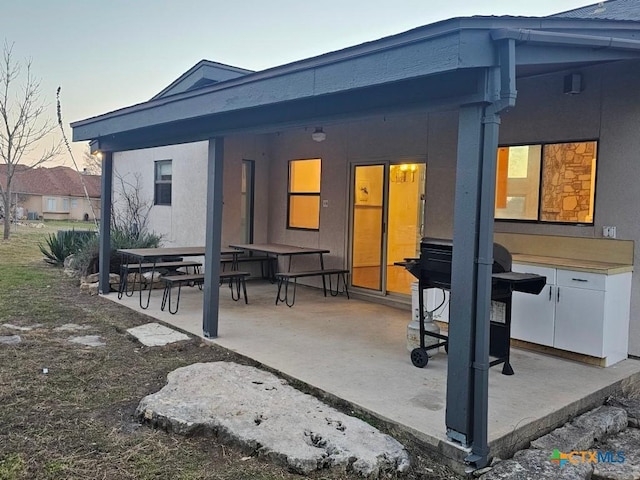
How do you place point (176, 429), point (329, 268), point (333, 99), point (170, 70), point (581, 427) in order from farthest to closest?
point (170, 70), point (329, 268), point (333, 99), point (581, 427), point (176, 429)

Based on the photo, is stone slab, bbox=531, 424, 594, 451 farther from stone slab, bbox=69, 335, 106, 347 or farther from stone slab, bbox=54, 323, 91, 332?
stone slab, bbox=54, 323, 91, 332

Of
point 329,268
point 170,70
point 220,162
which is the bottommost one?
point 329,268

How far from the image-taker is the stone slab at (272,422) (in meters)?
2.92

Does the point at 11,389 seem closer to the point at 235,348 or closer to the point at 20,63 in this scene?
the point at 235,348

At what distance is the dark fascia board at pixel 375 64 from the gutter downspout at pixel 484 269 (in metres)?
0.21

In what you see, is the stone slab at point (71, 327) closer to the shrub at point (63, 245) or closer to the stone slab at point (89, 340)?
the stone slab at point (89, 340)

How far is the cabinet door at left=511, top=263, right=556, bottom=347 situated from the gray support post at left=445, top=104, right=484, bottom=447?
2073 millimetres

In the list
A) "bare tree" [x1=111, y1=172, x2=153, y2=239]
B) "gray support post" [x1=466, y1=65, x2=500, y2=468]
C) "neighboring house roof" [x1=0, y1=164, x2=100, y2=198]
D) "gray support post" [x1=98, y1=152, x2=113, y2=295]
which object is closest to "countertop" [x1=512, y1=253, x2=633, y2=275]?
"gray support post" [x1=466, y1=65, x2=500, y2=468]

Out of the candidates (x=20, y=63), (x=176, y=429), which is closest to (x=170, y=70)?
(x=20, y=63)

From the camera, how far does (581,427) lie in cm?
357

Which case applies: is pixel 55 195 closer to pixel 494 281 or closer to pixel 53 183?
pixel 53 183

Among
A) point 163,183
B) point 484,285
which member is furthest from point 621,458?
point 163,183

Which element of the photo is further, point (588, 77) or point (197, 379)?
point (588, 77)

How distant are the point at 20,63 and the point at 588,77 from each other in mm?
17665
